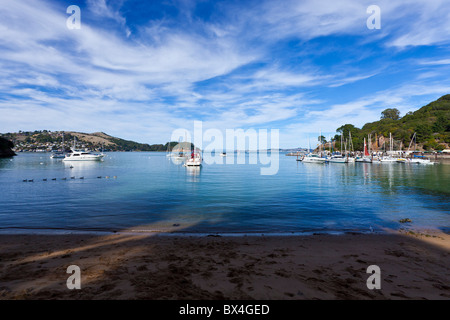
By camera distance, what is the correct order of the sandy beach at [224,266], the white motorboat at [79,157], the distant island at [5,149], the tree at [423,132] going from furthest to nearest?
the tree at [423,132] < the distant island at [5,149] < the white motorboat at [79,157] < the sandy beach at [224,266]

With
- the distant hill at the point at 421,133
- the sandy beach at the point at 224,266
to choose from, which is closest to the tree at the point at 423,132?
the distant hill at the point at 421,133

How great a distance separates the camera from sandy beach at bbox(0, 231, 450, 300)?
6.06m

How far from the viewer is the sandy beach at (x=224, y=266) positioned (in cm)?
606

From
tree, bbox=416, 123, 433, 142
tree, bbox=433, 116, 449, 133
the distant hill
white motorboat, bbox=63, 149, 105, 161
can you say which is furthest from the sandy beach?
tree, bbox=433, 116, 449, 133

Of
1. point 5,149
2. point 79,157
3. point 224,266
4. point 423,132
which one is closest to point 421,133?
point 423,132

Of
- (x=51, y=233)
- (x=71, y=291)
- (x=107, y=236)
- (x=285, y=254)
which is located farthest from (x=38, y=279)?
(x=285, y=254)

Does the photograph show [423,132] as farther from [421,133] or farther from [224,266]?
[224,266]

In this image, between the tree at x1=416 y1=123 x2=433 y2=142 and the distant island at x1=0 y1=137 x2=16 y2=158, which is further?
the tree at x1=416 y1=123 x2=433 y2=142

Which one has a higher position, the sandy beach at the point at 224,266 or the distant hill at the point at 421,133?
the distant hill at the point at 421,133

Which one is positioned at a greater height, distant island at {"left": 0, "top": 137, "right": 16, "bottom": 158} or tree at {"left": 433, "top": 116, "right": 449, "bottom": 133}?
tree at {"left": 433, "top": 116, "right": 449, "bottom": 133}

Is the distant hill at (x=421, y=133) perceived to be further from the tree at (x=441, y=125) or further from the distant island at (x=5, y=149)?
the distant island at (x=5, y=149)

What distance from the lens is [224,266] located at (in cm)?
775

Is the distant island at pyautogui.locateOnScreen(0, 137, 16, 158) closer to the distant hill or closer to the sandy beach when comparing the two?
the sandy beach

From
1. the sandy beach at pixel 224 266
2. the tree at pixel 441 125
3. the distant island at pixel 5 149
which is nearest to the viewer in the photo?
the sandy beach at pixel 224 266
